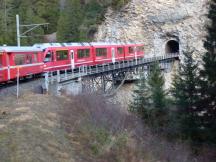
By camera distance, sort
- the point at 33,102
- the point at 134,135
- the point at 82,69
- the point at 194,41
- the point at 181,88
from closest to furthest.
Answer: the point at 134,135
the point at 33,102
the point at 181,88
the point at 82,69
the point at 194,41

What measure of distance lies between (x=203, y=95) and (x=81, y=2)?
171 feet

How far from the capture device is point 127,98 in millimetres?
48875

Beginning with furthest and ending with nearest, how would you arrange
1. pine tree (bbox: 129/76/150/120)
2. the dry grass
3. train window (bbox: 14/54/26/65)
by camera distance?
pine tree (bbox: 129/76/150/120) < train window (bbox: 14/54/26/65) < the dry grass

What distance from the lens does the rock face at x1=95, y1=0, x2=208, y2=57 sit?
59188mm

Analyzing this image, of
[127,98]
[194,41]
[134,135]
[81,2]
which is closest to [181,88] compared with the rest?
[134,135]

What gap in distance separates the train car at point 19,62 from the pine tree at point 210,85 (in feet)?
36.2

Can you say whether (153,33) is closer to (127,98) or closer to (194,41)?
(194,41)

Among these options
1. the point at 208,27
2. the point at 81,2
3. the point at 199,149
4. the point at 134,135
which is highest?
the point at 81,2

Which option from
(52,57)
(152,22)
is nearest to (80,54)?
(52,57)

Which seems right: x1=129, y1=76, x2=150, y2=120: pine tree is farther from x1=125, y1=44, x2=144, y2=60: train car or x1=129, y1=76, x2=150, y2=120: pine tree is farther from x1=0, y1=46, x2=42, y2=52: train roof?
x1=125, y1=44, x2=144, y2=60: train car

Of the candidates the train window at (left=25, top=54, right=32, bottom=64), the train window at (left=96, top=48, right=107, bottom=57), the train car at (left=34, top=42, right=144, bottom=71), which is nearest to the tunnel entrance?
the train car at (left=34, top=42, right=144, bottom=71)

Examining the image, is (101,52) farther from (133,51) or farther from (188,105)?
(188,105)

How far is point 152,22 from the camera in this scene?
196 ft

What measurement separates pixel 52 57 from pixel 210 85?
41.9ft
